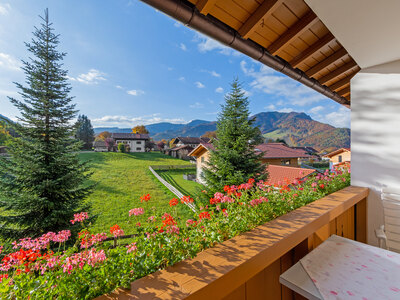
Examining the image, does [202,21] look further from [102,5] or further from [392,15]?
[102,5]

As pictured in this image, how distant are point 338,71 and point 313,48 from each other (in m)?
0.84

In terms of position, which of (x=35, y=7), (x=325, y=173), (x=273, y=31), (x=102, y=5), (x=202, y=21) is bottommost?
(x=325, y=173)

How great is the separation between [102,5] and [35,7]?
1.33 meters

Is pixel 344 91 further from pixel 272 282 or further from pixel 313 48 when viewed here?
pixel 272 282

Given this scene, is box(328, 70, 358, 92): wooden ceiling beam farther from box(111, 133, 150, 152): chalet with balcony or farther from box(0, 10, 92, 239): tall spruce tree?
box(111, 133, 150, 152): chalet with balcony

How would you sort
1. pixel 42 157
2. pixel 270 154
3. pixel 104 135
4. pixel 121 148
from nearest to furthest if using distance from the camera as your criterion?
pixel 42 157 → pixel 270 154 → pixel 121 148 → pixel 104 135

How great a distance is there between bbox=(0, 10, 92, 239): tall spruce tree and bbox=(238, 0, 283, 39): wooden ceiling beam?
4595 millimetres

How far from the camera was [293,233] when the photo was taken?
892mm

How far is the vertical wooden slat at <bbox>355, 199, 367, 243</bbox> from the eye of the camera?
1.81m

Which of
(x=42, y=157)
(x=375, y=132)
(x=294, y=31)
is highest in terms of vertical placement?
(x=294, y=31)

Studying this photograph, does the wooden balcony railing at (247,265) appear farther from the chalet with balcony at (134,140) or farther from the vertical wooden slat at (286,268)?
the chalet with balcony at (134,140)

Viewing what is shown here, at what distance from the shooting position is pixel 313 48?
5.21ft

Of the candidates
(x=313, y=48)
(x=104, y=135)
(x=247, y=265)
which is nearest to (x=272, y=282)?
(x=247, y=265)

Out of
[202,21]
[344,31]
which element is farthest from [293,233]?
[344,31]
